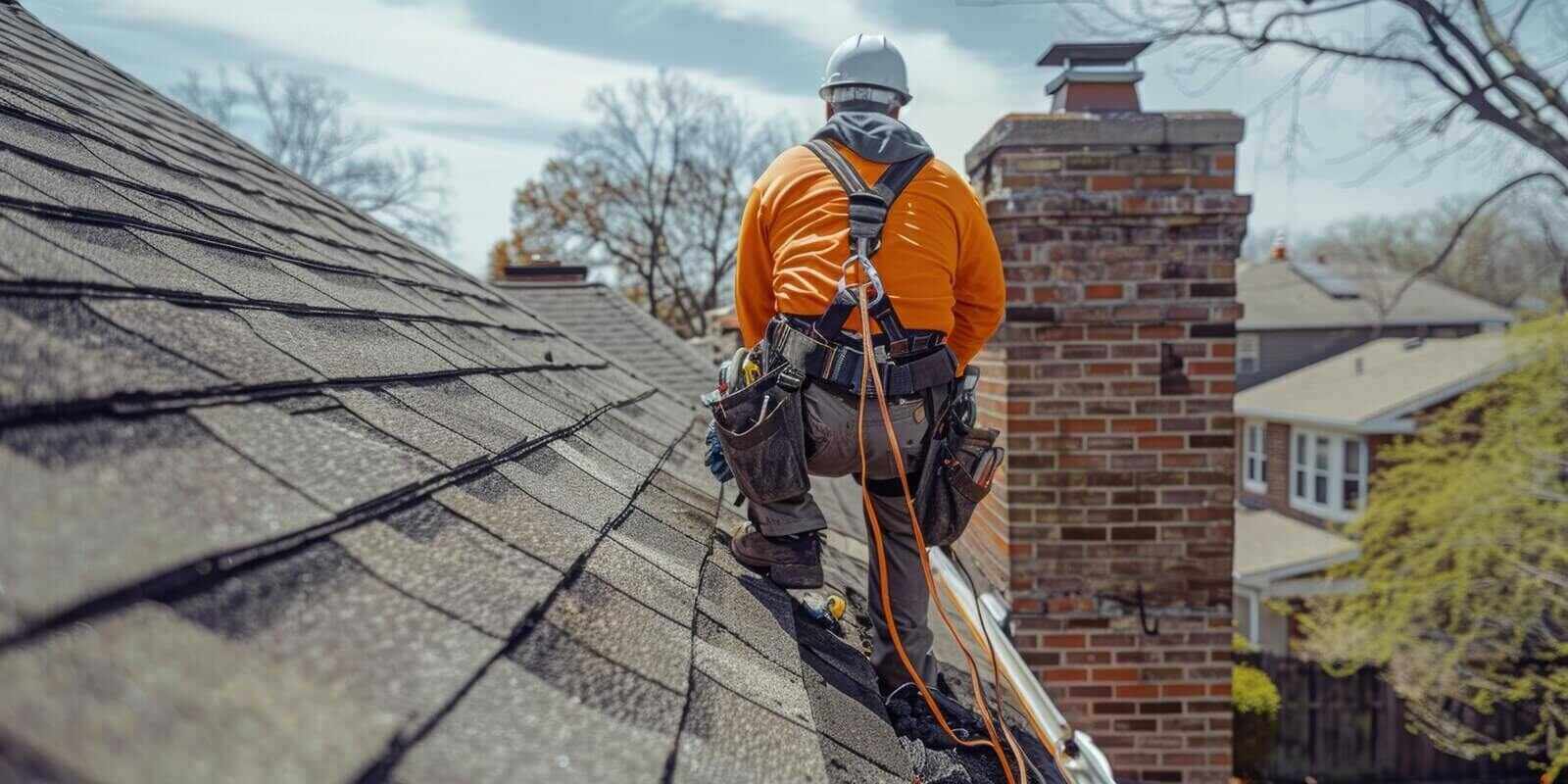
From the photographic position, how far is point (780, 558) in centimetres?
272

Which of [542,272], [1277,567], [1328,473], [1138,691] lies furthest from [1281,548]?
[1138,691]

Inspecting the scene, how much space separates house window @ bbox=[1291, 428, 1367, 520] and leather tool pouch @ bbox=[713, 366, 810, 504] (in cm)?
1983

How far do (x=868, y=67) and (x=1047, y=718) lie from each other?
7.20ft

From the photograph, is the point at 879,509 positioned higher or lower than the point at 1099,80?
lower

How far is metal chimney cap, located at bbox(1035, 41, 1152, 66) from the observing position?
487 cm

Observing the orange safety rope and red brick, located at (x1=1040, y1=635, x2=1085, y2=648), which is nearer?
the orange safety rope

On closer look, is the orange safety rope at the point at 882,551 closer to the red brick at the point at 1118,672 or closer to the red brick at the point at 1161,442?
the red brick at the point at 1118,672

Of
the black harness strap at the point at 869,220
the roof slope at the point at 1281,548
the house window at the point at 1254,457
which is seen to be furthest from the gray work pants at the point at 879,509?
the house window at the point at 1254,457

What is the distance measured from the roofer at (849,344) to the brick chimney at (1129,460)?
1716 millimetres

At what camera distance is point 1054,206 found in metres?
4.48

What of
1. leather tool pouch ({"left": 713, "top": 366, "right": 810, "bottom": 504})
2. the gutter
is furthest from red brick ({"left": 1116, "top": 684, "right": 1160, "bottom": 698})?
leather tool pouch ({"left": 713, "top": 366, "right": 810, "bottom": 504})

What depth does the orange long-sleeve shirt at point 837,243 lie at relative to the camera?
274 centimetres

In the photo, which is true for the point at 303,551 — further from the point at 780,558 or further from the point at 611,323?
the point at 611,323

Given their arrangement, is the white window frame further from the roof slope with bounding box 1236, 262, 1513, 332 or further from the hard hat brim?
the hard hat brim
